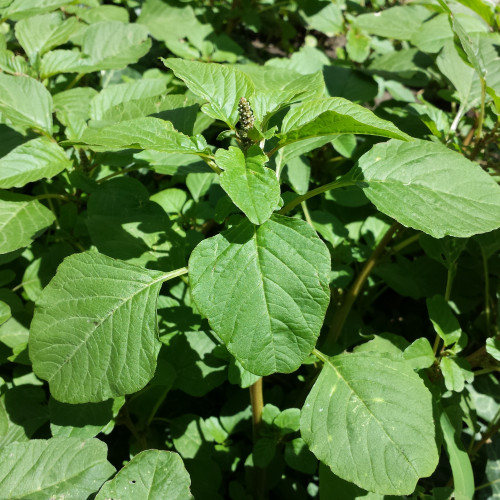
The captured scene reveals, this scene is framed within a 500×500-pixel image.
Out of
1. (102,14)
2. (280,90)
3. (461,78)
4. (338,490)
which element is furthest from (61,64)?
(338,490)

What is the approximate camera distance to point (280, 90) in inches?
50.5

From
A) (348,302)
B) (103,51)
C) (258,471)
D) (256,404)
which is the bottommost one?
(258,471)

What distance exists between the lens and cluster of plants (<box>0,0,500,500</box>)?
1.06 meters

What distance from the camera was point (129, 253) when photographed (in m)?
1.45

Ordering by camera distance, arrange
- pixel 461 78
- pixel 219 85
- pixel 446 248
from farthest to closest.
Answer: pixel 461 78 < pixel 446 248 < pixel 219 85

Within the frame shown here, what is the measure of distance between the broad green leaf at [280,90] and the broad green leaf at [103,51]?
676 mm

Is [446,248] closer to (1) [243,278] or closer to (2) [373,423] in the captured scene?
(2) [373,423]

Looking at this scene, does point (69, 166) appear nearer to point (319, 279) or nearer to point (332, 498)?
point (319, 279)

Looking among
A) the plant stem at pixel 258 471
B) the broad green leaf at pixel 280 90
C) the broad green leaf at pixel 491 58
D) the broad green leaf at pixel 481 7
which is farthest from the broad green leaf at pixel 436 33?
the plant stem at pixel 258 471

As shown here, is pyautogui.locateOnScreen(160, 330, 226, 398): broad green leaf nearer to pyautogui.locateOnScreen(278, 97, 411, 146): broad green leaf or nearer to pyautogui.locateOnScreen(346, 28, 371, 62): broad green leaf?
pyautogui.locateOnScreen(278, 97, 411, 146): broad green leaf

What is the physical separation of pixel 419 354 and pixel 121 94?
1411 mm

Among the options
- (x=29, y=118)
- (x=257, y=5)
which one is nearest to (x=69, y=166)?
(x=29, y=118)

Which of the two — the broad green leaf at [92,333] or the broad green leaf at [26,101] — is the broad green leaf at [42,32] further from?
the broad green leaf at [92,333]

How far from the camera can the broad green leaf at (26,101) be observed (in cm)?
153
